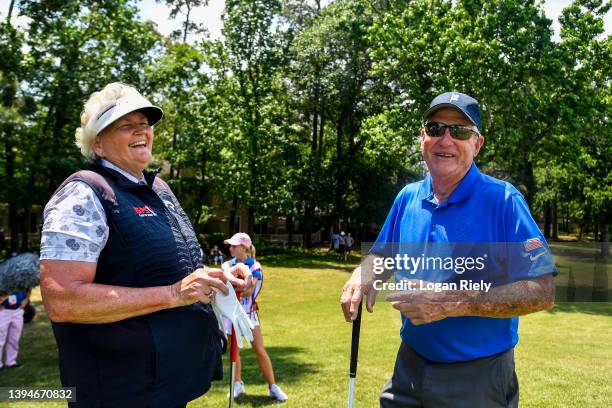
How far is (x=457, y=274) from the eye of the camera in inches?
98.4

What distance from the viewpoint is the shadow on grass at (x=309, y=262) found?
30.3 m

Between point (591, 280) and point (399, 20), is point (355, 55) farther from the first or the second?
point (591, 280)

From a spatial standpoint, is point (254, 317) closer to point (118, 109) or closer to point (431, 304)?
point (118, 109)

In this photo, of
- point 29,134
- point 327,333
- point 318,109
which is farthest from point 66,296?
point 318,109

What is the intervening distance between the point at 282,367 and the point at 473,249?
681 centimetres

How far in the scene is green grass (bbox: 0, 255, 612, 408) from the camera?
7.06 m

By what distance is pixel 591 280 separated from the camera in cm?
326

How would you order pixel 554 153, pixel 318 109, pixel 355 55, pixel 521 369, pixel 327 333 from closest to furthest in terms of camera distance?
1. pixel 521 369
2. pixel 327 333
3. pixel 554 153
4. pixel 355 55
5. pixel 318 109

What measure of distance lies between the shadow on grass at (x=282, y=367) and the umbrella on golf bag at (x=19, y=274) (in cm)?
392

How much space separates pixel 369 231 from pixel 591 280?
4323cm

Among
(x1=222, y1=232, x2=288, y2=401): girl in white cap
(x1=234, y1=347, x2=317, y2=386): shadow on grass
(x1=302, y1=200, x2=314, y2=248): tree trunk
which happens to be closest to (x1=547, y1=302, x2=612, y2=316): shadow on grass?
(x1=234, y1=347, x2=317, y2=386): shadow on grass

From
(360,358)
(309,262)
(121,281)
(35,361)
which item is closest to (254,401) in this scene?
(360,358)

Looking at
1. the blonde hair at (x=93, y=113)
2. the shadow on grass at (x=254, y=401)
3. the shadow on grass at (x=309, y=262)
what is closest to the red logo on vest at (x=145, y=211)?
the blonde hair at (x=93, y=113)

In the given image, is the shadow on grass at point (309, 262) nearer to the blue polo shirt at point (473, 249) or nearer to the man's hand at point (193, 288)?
the blue polo shirt at point (473, 249)
